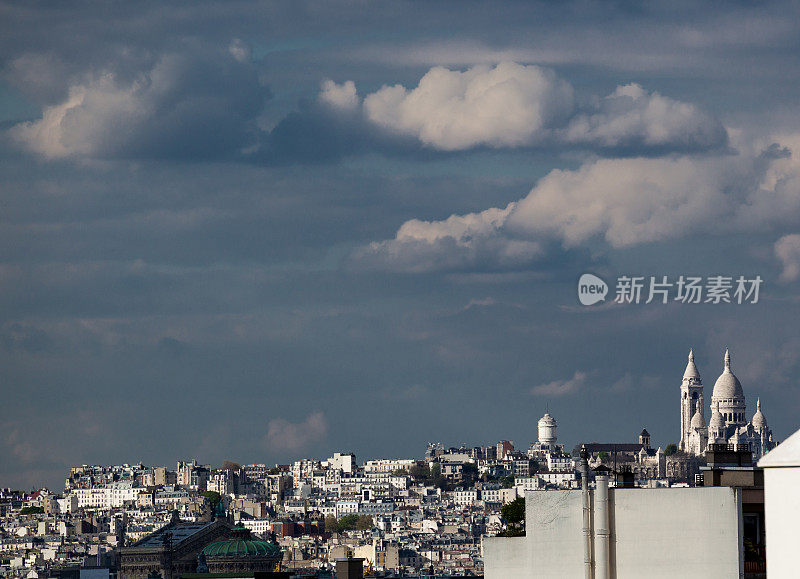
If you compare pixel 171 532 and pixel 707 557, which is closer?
pixel 707 557

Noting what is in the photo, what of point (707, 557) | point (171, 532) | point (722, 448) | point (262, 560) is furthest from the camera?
point (171, 532)

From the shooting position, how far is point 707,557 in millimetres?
24031

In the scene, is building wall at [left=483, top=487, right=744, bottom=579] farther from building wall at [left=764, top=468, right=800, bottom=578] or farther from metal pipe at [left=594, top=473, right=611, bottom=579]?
building wall at [left=764, top=468, right=800, bottom=578]

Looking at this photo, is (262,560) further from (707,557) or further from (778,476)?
(778,476)

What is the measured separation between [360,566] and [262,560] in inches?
2859

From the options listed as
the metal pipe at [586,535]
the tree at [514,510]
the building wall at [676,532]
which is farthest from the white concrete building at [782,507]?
the tree at [514,510]

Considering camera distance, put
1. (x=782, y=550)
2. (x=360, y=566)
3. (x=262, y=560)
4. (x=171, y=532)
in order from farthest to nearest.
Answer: (x=171, y=532) < (x=262, y=560) < (x=360, y=566) < (x=782, y=550)

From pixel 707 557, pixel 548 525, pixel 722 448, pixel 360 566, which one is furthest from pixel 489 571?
pixel 360 566

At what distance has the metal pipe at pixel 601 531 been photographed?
24.1m

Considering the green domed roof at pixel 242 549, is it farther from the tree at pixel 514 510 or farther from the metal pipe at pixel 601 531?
the metal pipe at pixel 601 531

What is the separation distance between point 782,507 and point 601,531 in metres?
7.58

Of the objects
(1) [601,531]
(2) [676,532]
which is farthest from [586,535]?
(2) [676,532]

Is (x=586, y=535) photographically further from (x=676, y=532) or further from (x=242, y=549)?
(x=242, y=549)

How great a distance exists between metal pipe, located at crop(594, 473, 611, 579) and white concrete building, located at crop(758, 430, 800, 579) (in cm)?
709
